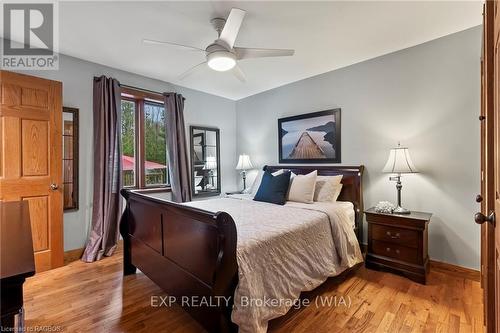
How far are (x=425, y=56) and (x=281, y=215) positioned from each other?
2.45 meters

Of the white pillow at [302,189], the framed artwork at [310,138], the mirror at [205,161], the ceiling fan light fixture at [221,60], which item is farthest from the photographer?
the mirror at [205,161]

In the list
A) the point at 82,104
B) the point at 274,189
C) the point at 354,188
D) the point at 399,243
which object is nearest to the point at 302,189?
the point at 274,189

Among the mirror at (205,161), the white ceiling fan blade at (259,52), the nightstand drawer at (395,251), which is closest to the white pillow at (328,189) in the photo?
the nightstand drawer at (395,251)

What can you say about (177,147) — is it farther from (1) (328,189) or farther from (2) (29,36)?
(1) (328,189)

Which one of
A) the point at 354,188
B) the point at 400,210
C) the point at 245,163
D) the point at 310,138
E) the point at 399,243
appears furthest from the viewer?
the point at 245,163

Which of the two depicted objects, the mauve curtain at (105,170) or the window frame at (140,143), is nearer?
the mauve curtain at (105,170)

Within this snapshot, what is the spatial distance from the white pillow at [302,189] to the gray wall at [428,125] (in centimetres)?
71

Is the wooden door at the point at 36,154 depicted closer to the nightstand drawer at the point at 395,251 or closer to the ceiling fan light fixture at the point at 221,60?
the ceiling fan light fixture at the point at 221,60

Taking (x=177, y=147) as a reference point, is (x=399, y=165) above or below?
below

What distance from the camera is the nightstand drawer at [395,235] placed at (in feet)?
8.23

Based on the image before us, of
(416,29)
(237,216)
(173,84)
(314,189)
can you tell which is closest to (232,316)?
(237,216)

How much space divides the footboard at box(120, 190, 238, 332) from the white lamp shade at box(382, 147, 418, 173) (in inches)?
83.8

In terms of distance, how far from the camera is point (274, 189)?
Answer: 313 centimetres

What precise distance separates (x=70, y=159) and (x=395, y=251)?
13.3ft
